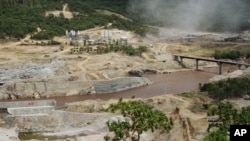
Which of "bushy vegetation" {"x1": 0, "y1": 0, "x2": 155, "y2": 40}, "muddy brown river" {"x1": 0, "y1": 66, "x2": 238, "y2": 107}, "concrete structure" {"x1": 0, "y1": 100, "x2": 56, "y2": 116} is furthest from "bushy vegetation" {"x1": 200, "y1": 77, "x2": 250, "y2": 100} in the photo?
"bushy vegetation" {"x1": 0, "y1": 0, "x2": 155, "y2": 40}

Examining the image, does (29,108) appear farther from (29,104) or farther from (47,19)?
(47,19)

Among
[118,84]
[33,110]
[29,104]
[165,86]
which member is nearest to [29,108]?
[33,110]

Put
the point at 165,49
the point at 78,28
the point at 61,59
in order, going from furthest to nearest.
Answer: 1. the point at 78,28
2. the point at 165,49
3. the point at 61,59

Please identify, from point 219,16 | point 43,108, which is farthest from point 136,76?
point 219,16

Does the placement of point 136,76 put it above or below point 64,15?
below

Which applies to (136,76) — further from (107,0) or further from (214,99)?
(107,0)

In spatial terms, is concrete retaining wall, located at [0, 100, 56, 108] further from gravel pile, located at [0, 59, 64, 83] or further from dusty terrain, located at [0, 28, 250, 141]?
gravel pile, located at [0, 59, 64, 83]
